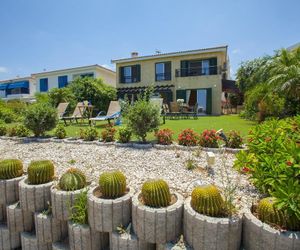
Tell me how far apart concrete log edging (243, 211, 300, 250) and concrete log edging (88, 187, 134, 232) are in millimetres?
1553

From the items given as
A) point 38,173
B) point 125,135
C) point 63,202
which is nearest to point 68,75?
point 125,135

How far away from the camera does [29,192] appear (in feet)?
12.2

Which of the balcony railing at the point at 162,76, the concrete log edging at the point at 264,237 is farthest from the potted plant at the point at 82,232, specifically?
the balcony railing at the point at 162,76

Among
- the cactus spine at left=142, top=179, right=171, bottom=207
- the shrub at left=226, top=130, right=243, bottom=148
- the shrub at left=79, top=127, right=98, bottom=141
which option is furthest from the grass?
the cactus spine at left=142, top=179, right=171, bottom=207

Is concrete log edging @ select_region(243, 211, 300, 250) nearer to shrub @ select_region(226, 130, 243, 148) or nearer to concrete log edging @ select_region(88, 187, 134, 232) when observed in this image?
concrete log edging @ select_region(88, 187, 134, 232)

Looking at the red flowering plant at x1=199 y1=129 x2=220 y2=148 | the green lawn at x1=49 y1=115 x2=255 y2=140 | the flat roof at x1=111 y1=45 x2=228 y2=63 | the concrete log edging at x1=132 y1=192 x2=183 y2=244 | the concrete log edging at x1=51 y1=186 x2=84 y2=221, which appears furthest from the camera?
the flat roof at x1=111 y1=45 x2=228 y2=63

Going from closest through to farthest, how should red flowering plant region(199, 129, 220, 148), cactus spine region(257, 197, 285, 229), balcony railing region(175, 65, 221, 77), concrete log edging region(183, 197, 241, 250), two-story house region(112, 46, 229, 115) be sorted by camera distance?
cactus spine region(257, 197, 285, 229), concrete log edging region(183, 197, 241, 250), red flowering plant region(199, 129, 220, 148), two-story house region(112, 46, 229, 115), balcony railing region(175, 65, 221, 77)

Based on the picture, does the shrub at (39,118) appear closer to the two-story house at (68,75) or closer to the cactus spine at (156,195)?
the cactus spine at (156,195)

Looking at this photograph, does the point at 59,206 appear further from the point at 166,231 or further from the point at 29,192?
the point at 166,231

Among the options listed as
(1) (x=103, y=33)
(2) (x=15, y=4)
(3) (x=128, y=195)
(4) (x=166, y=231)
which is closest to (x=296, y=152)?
(4) (x=166, y=231)

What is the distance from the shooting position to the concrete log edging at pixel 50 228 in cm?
358

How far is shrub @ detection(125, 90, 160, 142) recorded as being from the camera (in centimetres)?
674

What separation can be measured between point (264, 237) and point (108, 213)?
1933 millimetres

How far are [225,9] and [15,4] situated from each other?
10.0 m
